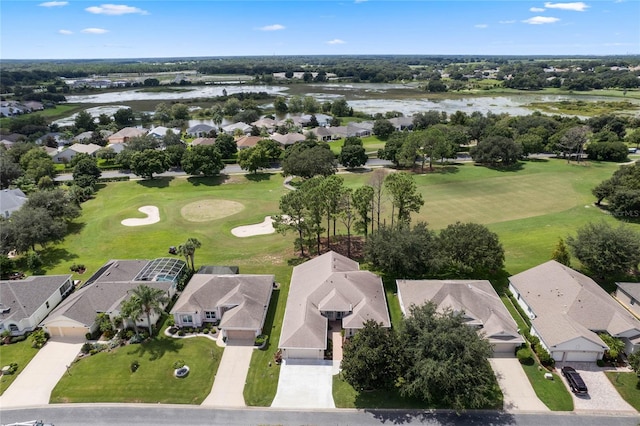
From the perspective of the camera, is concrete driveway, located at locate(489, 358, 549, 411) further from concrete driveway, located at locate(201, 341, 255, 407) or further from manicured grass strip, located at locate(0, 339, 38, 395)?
manicured grass strip, located at locate(0, 339, 38, 395)

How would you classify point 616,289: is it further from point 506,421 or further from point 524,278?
point 506,421

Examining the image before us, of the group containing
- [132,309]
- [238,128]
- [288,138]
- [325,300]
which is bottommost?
[325,300]

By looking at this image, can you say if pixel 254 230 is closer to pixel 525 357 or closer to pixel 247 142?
pixel 525 357

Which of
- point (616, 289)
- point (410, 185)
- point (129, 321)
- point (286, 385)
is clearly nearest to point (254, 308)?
point (286, 385)

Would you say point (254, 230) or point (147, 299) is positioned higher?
point (147, 299)

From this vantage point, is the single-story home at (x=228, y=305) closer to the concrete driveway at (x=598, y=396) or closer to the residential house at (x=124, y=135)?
the concrete driveway at (x=598, y=396)

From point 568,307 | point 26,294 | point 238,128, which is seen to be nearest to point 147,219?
point 26,294

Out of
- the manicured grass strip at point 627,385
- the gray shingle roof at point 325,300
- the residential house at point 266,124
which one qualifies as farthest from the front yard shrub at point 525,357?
the residential house at point 266,124
